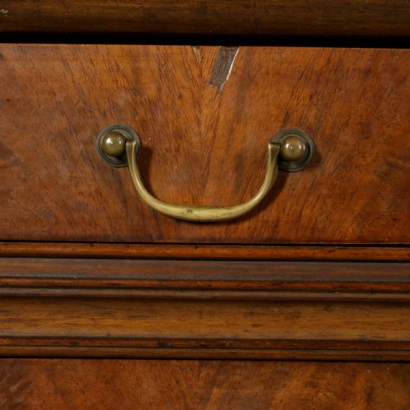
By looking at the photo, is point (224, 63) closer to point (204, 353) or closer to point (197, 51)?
point (197, 51)

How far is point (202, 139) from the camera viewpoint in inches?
16.3

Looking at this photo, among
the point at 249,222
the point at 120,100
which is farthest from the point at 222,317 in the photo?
the point at 120,100

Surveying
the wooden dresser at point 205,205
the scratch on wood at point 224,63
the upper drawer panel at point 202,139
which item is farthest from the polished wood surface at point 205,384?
the scratch on wood at point 224,63

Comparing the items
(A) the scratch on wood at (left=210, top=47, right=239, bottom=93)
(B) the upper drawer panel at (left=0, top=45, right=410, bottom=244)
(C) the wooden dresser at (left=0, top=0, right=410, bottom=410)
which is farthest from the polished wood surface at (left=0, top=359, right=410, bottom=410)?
(A) the scratch on wood at (left=210, top=47, right=239, bottom=93)

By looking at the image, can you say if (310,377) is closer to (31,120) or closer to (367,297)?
(367,297)

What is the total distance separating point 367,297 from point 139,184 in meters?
0.19

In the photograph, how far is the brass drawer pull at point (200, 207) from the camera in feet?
1.31

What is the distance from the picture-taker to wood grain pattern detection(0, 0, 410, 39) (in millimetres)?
381

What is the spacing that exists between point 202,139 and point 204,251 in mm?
84

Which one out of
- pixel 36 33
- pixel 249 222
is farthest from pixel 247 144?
pixel 36 33

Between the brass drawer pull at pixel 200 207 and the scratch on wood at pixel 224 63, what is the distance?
2.3 inches

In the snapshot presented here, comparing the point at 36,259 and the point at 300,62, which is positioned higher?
the point at 300,62

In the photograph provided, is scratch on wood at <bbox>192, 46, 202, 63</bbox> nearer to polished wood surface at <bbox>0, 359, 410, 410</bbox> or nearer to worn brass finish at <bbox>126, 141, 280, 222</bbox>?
worn brass finish at <bbox>126, 141, 280, 222</bbox>

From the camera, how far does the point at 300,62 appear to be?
400 mm
